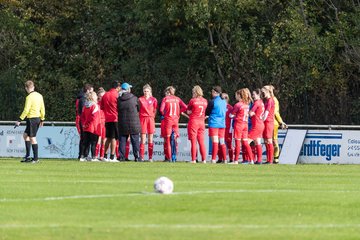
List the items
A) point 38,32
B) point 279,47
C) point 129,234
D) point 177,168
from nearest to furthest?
point 129,234, point 177,168, point 279,47, point 38,32

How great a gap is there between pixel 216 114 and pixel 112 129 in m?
3.22

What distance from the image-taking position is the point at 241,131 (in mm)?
34906

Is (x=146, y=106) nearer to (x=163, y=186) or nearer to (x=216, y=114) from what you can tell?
(x=216, y=114)

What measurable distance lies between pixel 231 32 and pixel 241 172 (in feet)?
79.9

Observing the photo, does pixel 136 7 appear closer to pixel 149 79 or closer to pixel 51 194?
pixel 149 79

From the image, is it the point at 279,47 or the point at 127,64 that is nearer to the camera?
the point at 279,47

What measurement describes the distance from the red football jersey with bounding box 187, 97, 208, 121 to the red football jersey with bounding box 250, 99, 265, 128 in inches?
53.4

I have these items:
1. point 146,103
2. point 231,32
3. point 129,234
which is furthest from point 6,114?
point 129,234

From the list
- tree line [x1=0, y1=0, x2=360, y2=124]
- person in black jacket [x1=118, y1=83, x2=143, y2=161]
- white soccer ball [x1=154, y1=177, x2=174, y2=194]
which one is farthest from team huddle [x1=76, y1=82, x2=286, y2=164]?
white soccer ball [x1=154, y1=177, x2=174, y2=194]

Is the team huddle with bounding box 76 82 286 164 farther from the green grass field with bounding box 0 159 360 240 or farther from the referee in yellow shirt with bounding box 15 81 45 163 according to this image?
the green grass field with bounding box 0 159 360 240

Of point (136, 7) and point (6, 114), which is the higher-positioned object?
point (136, 7)

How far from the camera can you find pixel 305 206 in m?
17.0

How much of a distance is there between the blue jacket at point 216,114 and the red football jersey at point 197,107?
0.62ft

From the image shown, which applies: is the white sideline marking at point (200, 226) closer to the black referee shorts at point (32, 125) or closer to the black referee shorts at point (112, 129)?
the black referee shorts at point (32, 125)
